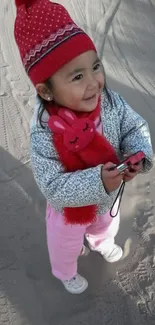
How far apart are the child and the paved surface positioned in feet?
1.57

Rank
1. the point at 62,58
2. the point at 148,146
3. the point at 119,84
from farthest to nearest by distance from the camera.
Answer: the point at 119,84 → the point at 148,146 → the point at 62,58

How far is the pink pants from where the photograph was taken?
1.67m

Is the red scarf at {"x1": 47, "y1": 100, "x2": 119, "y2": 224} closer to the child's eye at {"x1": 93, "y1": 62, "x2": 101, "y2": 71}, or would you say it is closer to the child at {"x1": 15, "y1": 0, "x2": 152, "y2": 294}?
the child at {"x1": 15, "y1": 0, "x2": 152, "y2": 294}

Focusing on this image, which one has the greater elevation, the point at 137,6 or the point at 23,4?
the point at 23,4

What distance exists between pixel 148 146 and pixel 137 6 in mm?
2478

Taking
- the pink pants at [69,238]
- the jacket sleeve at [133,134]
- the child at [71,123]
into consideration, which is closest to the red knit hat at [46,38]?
the child at [71,123]

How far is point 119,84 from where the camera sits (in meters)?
3.06

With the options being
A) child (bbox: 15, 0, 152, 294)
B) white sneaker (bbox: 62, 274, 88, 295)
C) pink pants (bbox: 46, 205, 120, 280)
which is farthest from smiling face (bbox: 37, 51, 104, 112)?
white sneaker (bbox: 62, 274, 88, 295)

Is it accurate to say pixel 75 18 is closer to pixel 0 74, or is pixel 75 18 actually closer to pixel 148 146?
pixel 0 74

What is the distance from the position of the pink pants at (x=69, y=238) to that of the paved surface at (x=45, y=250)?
0.13m

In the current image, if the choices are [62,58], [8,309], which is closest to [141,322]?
[8,309]

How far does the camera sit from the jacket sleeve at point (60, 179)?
56.0 inches

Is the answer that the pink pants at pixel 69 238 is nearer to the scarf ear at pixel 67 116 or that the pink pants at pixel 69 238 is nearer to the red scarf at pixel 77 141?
the red scarf at pixel 77 141

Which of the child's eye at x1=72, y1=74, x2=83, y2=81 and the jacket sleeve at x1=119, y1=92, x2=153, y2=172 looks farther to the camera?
the jacket sleeve at x1=119, y1=92, x2=153, y2=172
